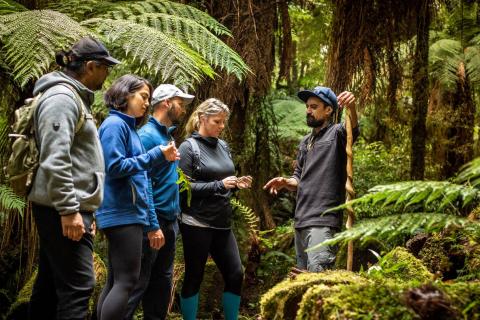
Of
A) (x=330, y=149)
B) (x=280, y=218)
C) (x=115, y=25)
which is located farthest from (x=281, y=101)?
(x=115, y=25)

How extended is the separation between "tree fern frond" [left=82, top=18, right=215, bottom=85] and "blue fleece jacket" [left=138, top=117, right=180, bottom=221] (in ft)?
1.85

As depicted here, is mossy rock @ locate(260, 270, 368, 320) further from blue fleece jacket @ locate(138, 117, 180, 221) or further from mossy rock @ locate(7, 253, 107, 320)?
mossy rock @ locate(7, 253, 107, 320)

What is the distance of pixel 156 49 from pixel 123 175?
768mm

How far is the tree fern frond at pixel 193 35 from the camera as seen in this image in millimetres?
3930

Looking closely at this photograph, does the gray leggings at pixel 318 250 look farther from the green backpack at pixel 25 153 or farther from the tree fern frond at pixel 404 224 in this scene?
the tree fern frond at pixel 404 224

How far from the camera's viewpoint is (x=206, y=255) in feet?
14.0

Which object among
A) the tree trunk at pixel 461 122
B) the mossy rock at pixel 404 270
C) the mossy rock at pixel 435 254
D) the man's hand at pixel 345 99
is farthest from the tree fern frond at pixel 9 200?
the tree trunk at pixel 461 122

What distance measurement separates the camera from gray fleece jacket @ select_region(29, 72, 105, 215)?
2.75 meters

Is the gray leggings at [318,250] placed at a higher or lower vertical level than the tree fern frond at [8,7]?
lower

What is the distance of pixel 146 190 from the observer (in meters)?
3.52

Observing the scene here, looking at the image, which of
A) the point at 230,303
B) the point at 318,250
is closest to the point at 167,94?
the point at 318,250

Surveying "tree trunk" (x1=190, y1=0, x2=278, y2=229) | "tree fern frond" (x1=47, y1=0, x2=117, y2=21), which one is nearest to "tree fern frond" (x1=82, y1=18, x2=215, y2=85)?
"tree fern frond" (x1=47, y1=0, x2=117, y2=21)

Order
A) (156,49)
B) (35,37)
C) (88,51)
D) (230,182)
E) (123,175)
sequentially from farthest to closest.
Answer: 1. (230,182)
2. (156,49)
3. (123,175)
4. (35,37)
5. (88,51)

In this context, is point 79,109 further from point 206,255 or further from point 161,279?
point 206,255
